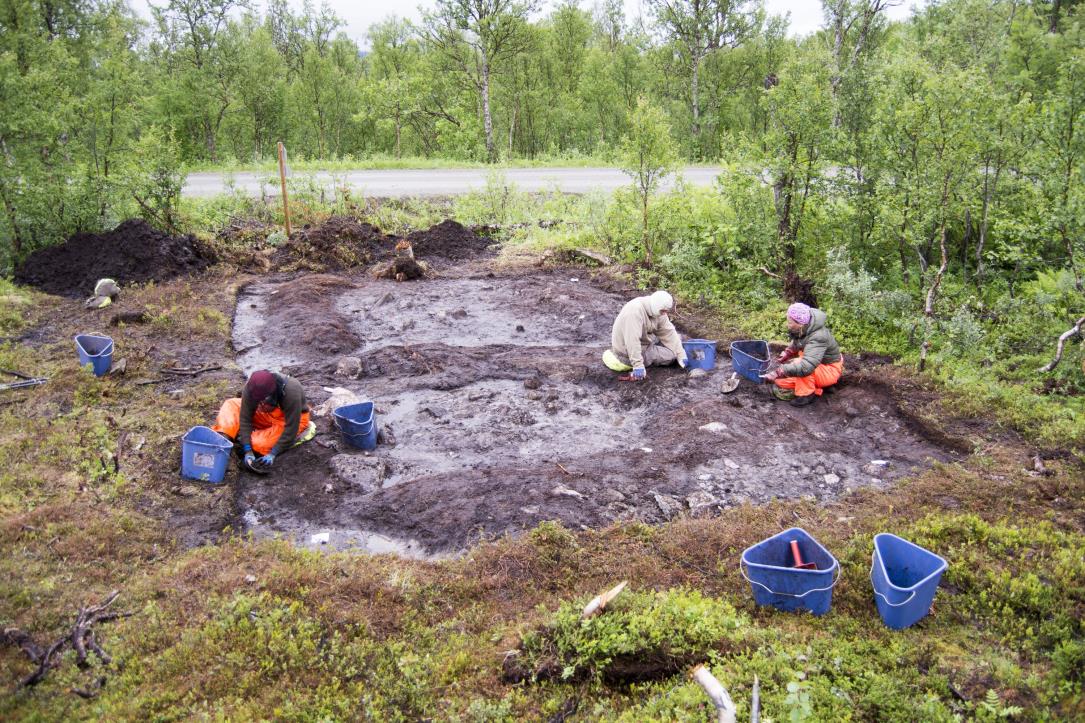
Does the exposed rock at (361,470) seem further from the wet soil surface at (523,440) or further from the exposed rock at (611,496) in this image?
the exposed rock at (611,496)

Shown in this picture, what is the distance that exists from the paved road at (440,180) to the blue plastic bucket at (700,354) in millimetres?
9112

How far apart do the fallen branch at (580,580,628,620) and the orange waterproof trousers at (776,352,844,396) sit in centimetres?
409

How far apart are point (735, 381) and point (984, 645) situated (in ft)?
13.5

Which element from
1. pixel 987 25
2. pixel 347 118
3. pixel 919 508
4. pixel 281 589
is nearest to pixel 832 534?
pixel 919 508

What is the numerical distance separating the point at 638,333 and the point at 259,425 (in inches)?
168

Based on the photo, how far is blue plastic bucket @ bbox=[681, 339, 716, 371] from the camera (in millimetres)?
8312

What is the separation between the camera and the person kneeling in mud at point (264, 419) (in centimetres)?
602

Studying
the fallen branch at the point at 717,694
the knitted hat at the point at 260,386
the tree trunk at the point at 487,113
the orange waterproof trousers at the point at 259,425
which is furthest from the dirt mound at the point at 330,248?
the fallen branch at the point at 717,694

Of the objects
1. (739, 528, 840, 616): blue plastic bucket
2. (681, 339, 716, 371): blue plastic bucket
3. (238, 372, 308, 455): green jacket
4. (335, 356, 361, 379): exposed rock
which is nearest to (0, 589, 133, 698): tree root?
(238, 372, 308, 455): green jacket

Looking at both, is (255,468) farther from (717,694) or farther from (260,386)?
(717,694)

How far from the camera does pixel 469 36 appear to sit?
73.0 ft

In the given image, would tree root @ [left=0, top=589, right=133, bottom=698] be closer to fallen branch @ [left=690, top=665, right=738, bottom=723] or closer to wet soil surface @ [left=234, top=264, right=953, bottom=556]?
wet soil surface @ [left=234, top=264, right=953, bottom=556]

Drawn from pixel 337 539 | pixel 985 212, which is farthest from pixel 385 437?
pixel 985 212

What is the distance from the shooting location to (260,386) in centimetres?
596
